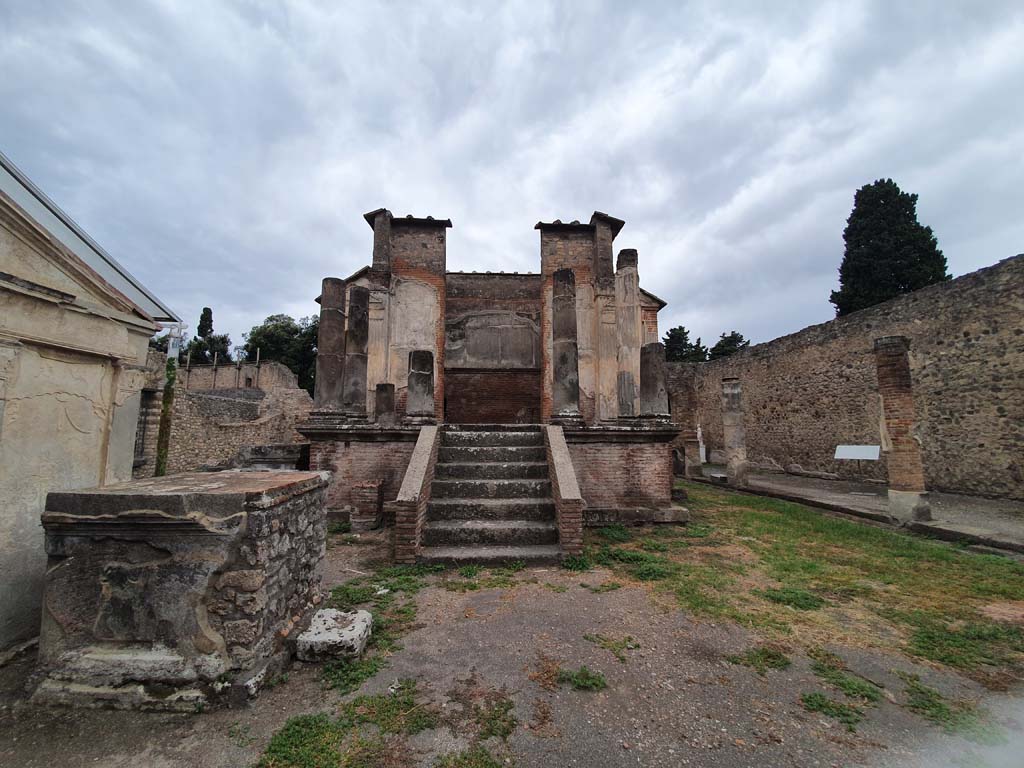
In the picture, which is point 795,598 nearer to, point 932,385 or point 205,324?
point 932,385

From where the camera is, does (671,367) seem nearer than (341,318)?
No

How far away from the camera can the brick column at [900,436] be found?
764cm

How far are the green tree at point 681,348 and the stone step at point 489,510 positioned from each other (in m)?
33.0

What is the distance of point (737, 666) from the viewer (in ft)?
10.2

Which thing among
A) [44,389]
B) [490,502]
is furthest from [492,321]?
[44,389]

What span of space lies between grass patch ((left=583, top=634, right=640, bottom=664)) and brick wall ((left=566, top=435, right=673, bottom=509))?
12.9 feet

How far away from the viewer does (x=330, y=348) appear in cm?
895

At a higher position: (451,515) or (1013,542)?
(451,515)

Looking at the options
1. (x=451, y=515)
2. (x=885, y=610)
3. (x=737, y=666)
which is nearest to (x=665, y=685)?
(x=737, y=666)

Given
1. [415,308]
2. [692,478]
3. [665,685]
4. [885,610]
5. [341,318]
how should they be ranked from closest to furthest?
[665,685] → [885,610] → [341,318] → [415,308] → [692,478]

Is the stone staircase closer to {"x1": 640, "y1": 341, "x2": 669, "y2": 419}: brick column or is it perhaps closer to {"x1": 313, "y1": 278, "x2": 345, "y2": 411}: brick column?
{"x1": 640, "y1": 341, "x2": 669, "y2": 419}: brick column

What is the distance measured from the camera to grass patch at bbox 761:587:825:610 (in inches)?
163

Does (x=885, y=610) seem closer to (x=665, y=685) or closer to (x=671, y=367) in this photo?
(x=665, y=685)

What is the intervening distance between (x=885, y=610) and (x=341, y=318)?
372 inches
